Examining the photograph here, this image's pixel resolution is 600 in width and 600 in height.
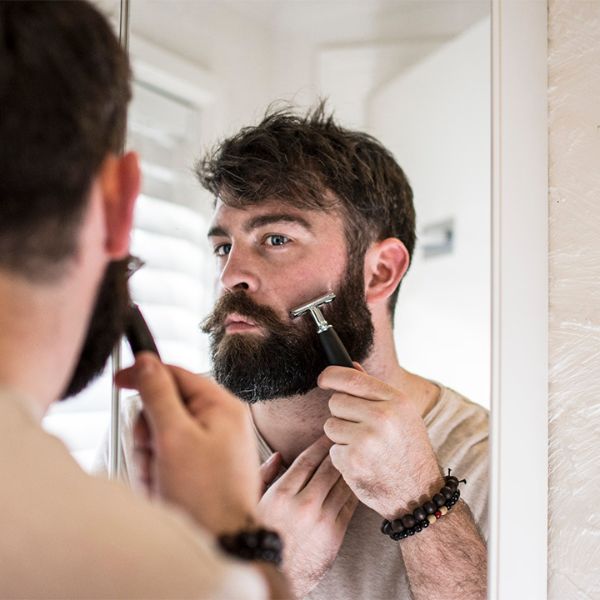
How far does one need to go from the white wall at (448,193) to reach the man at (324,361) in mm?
22

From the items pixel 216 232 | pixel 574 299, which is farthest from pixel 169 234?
pixel 574 299

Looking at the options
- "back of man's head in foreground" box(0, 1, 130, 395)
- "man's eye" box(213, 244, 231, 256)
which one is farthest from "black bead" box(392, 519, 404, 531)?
"back of man's head in foreground" box(0, 1, 130, 395)

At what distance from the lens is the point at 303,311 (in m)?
0.74

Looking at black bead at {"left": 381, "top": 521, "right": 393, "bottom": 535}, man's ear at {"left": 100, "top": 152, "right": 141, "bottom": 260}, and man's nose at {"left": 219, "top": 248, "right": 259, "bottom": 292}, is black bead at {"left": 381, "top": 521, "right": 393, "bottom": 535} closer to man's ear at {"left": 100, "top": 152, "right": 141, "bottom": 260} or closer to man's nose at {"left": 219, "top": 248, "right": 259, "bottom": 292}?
man's nose at {"left": 219, "top": 248, "right": 259, "bottom": 292}

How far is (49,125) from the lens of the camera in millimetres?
491

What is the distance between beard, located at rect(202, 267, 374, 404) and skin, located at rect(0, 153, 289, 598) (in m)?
0.13

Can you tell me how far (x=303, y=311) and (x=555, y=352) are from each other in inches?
15.7

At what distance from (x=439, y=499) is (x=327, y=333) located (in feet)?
0.70

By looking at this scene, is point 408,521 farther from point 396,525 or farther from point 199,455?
point 199,455

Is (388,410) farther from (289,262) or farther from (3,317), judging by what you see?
(3,317)

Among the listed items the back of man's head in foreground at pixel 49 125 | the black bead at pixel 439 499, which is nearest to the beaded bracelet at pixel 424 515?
the black bead at pixel 439 499

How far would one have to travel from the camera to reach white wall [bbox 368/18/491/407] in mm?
827

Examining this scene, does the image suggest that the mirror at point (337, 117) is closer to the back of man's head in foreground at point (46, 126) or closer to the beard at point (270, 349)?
the beard at point (270, 349)

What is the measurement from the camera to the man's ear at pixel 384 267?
0.79 metres
